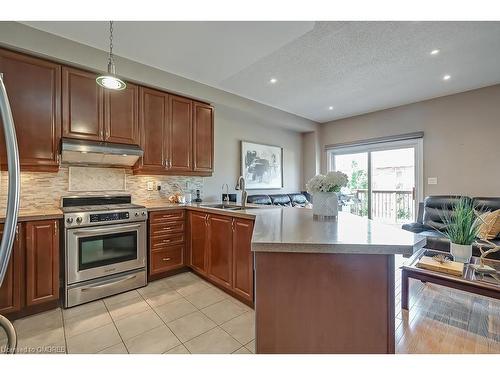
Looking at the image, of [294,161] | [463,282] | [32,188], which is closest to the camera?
[463,282]

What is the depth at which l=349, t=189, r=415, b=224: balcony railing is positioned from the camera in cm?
465

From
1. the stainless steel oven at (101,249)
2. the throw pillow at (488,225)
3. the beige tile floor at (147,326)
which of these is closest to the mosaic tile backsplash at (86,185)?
the stainless steel oven at (101,249)

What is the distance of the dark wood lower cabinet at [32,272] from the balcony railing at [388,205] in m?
5.26

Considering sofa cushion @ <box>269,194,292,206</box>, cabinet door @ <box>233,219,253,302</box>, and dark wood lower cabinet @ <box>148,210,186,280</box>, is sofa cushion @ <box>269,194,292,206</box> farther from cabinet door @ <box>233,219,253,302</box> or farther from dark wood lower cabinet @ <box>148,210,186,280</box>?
cabinet door @ <box>233,219,253,302</box>

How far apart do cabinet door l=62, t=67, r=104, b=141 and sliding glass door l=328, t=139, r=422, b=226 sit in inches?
185

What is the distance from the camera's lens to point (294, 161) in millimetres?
5785

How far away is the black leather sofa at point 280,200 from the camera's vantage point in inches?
171

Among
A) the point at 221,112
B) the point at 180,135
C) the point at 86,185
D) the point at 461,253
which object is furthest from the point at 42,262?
the point at 461,253

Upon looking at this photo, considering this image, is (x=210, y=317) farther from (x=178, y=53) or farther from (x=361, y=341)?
(x=178, y=53)

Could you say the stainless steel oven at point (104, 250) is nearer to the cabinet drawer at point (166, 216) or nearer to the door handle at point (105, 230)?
the door handle at point (105, 230)

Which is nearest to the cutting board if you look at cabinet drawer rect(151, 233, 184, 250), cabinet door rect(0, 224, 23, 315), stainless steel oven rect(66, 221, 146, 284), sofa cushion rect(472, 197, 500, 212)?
sofa cushion rect(472, 197, 500, 212)
